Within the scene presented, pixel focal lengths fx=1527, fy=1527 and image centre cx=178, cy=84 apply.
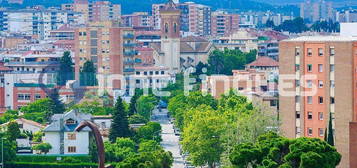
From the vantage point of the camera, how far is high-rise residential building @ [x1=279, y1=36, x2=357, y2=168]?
1410 inches

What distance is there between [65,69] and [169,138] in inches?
882

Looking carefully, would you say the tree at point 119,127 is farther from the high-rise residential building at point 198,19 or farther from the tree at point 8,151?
the high-rise residential building at point 198,19

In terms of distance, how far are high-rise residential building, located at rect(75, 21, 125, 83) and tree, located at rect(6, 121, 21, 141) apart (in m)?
24.9

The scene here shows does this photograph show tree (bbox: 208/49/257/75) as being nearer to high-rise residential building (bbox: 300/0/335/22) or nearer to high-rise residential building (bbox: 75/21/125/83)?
high-rise residential building (bbox: 75/21/125/83)

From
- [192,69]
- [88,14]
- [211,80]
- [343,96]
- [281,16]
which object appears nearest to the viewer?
[343,96]

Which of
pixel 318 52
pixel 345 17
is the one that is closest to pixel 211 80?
pixel 318 52

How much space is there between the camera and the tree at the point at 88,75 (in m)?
68.6

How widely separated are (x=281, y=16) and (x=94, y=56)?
304ft

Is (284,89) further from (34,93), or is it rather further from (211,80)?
(34,93)

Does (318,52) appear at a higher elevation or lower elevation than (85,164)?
higher

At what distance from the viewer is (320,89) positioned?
36.9 m

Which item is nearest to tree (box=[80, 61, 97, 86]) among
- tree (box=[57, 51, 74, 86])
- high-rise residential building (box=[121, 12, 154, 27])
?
tree (box=[57, 51, 74, 86])

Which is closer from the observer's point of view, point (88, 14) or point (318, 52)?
point (318, 52)

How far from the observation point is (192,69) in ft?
270
